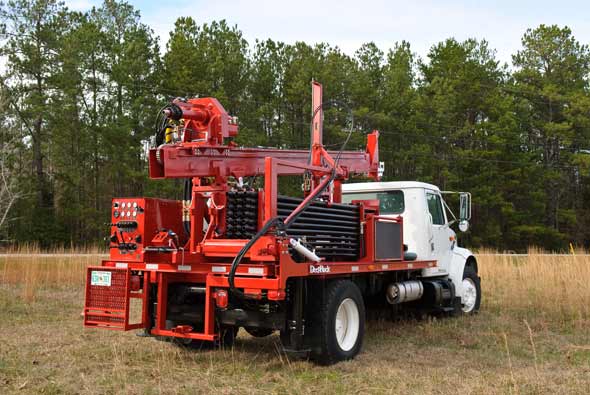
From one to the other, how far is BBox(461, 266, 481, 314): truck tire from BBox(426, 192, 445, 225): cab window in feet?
4.08

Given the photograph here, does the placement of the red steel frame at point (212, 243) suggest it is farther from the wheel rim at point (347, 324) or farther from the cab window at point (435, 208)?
the cab window at point (435, 208)

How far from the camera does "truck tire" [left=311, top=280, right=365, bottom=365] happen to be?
691 cm

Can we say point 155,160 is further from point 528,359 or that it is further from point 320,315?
point 528,359

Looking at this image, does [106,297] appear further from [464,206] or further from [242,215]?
[464,206]

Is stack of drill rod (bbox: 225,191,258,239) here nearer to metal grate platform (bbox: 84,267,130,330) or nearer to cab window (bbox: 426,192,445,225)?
metal grate platform (bbox: 84,267,130,330)

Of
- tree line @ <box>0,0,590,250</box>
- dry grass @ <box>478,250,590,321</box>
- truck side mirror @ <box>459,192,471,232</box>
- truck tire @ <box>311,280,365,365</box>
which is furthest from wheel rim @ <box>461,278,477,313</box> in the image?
tree line @ <box>0,0,590,250</box>

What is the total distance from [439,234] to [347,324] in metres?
3.90

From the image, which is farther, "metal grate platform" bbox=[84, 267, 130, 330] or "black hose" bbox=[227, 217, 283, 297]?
"metal grate platform" bbox=[84, 267, 130, 330]

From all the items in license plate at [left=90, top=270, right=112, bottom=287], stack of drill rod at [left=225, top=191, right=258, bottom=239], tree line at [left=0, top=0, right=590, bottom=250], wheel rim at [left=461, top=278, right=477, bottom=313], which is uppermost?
tree line at [left=0, top=0, right=590, bottom=250]

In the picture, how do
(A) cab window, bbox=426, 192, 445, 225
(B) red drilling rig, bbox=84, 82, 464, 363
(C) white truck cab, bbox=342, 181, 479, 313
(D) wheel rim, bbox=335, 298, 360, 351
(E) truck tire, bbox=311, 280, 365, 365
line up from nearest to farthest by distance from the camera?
(B) red drilling rig, bbox=84, 82, 464, 363, (E) truck tire, bbox=311, 280, 365, 365, (D) wheel rim, bbox=335, 298, 360, 351, (C) white truck cab, bbox=342, 181, 479, 313, (A) cab window, bbox=426, 192, 445, 225

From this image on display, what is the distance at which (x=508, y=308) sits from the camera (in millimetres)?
12258

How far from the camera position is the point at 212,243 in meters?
7.04

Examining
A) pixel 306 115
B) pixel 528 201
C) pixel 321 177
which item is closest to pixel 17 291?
pixel 321 177

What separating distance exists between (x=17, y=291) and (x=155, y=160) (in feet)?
27.4
